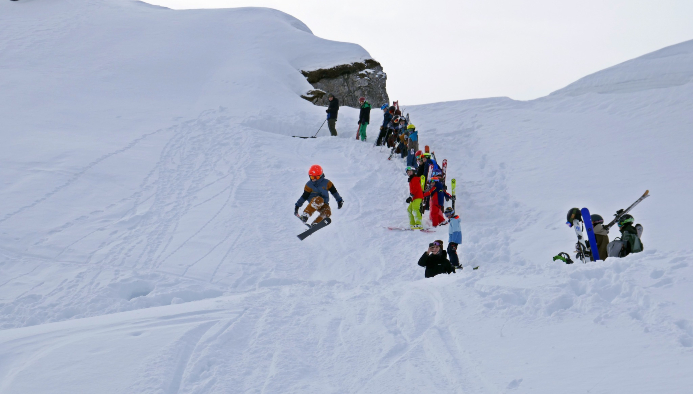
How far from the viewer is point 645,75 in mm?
21422

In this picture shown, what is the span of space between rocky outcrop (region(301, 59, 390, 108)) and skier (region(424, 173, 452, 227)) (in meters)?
15.2

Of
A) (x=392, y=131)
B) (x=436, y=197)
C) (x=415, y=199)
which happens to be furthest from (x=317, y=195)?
(x=392, y=131)

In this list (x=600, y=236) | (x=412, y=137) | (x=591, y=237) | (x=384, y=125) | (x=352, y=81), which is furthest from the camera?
(x=352, y=81)

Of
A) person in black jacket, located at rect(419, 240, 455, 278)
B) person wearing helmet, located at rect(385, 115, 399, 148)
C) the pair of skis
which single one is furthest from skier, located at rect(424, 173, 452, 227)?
person wearing helmet, located at rect(385, 115, 399, 148)

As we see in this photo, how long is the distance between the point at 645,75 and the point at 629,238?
1681 cm

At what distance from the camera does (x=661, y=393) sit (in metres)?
4.17

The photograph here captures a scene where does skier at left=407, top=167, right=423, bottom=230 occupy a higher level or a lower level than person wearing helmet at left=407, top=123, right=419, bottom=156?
lower

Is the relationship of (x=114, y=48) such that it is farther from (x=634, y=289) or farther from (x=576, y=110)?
(x=634, y=289)

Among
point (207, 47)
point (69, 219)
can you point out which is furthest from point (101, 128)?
point (207, 47)

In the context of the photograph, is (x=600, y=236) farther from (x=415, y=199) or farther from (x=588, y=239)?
(x=415, y=199)

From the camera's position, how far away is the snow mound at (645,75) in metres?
20.3

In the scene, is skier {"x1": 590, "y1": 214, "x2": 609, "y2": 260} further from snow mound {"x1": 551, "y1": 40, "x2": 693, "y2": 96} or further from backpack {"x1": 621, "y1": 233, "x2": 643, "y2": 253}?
snow mound {"x1": 551, "y1": 40, "x2": 693, "y2": 96}

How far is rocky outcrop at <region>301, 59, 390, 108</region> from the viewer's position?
93.8 ft

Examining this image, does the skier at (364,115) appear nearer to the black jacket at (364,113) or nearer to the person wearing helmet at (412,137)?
the black jacket at (364,113)
